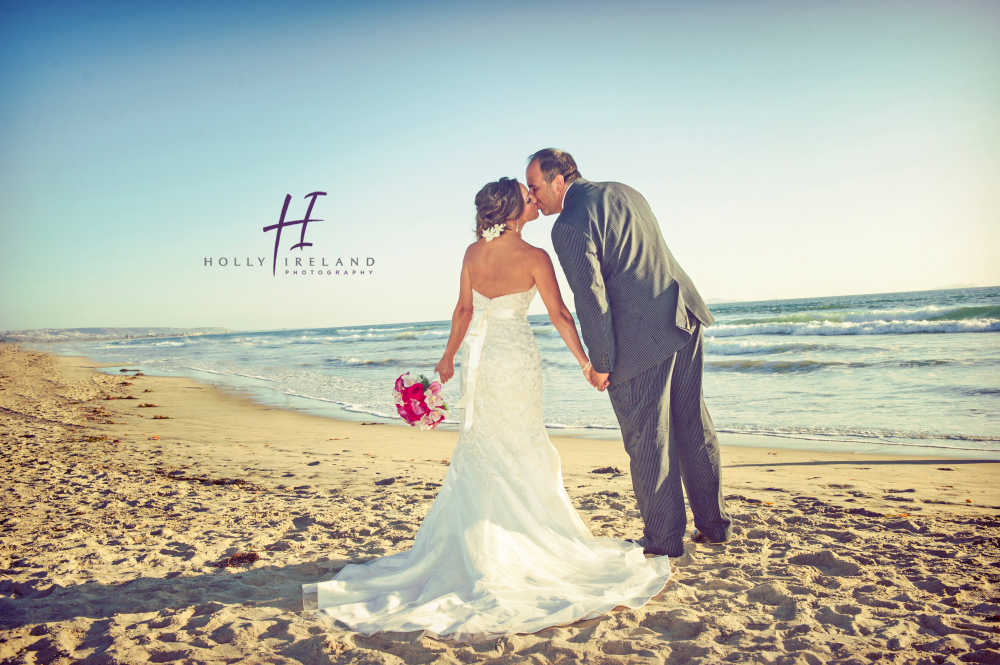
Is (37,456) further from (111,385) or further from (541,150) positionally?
(111,385)

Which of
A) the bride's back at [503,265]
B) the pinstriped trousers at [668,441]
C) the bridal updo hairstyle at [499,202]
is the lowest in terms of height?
the pinstriped trousers at [668,441]

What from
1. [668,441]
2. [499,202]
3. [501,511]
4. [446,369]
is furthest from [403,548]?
[499,202]

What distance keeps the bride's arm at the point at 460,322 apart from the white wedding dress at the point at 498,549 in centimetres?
9

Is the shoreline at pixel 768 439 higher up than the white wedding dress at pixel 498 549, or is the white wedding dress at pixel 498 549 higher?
the white wedding dress at pixel 498 549

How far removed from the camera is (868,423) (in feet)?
23.4

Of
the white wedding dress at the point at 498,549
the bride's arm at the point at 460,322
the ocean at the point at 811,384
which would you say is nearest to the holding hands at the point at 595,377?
the white wedding dress at the point at 498,549

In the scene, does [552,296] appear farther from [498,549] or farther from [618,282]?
[498,549]

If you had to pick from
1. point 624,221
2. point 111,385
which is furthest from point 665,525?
point 111,385

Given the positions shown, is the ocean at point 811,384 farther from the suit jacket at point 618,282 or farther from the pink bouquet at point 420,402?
the pink bouquet at point 420,402

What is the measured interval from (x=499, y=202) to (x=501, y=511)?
1.51 m

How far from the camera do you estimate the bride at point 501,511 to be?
258 centimetres

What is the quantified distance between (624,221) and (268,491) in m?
3.77

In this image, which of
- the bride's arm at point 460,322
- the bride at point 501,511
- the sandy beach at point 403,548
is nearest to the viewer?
the sandy beach at point 403,548

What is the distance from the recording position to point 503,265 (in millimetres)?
2971
